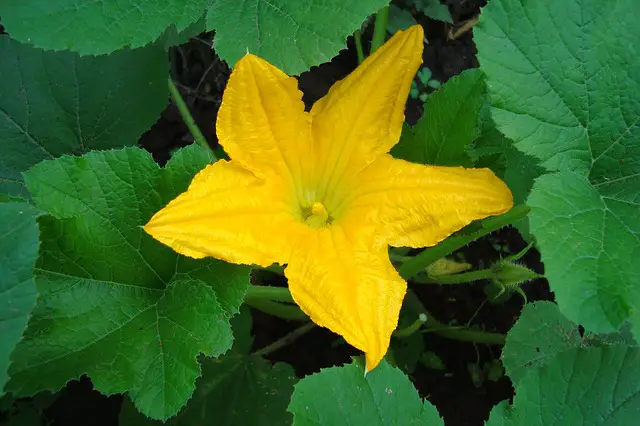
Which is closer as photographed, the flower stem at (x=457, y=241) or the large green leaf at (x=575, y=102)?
the large green leaf at (x=575, y=102)

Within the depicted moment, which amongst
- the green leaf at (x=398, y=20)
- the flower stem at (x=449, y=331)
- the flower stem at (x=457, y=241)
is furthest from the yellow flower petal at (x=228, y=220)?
the green leaf at (x=398, y=20)

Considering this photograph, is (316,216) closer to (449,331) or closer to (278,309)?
(278,309)

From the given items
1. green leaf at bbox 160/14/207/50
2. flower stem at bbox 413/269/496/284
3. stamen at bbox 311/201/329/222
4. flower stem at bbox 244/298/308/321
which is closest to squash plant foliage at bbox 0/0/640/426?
stamen at bbox 311/201/329/222

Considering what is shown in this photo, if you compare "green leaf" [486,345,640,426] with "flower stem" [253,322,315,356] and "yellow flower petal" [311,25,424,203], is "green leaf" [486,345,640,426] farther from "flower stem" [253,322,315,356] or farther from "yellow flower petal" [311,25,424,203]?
"flower stem" [253,322,315,356]

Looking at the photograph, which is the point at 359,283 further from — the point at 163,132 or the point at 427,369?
the point at 163,132

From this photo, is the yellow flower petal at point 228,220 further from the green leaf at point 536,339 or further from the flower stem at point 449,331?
the flower stem at point 449,331

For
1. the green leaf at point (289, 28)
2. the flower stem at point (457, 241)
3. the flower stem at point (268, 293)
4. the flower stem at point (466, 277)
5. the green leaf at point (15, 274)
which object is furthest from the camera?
the flower stem at point (466, 277)

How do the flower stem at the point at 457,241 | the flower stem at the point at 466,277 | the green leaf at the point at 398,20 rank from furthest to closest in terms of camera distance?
the green leaf at the point at 398,20
the flower stem at the point at 466,277
the flower stem at the point at 457,241

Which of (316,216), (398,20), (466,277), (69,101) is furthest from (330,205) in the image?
(398,20)
